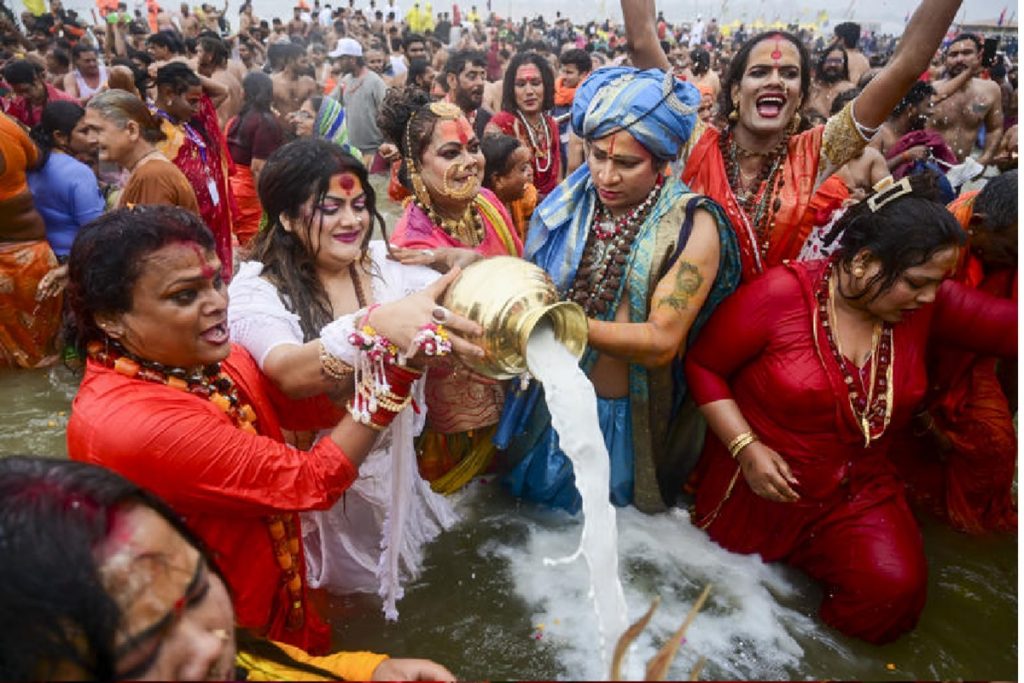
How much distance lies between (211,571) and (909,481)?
3255 millimetres

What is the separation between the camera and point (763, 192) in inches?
119

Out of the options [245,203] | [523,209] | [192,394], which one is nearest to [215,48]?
[245,203]

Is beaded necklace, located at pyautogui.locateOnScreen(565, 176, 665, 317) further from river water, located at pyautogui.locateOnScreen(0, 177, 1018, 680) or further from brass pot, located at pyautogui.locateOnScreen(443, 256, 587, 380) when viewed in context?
river water, located at pyautogui.locateOnScreen(0, 177, 1018, 680)

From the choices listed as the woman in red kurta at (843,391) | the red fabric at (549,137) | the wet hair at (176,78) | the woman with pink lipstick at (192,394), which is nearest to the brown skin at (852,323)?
the woman in red kurta at (843,391)

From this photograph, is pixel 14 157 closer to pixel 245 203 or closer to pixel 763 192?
pixel 245 203

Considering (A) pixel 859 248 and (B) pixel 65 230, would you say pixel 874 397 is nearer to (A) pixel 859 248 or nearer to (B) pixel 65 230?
(A) pixel 859 248

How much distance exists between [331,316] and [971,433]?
2.65m

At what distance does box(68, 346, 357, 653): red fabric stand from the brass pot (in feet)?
1.62

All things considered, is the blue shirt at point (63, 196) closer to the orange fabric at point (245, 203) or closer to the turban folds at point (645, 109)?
the orange fabric at point (245, 203)

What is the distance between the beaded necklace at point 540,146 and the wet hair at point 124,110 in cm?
268

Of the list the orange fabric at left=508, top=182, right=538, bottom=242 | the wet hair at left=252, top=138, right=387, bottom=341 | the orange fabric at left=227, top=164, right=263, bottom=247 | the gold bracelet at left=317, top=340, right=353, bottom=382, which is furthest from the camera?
the orange fabric at left=227, top=164, right=263, bottom=247

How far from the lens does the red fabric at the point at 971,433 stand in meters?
2.96

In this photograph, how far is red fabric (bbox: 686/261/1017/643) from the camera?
264cm

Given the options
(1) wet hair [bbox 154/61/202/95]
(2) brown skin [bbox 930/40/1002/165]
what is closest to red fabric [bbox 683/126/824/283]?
(1) wet hair [bbox 154/61/202/95]
